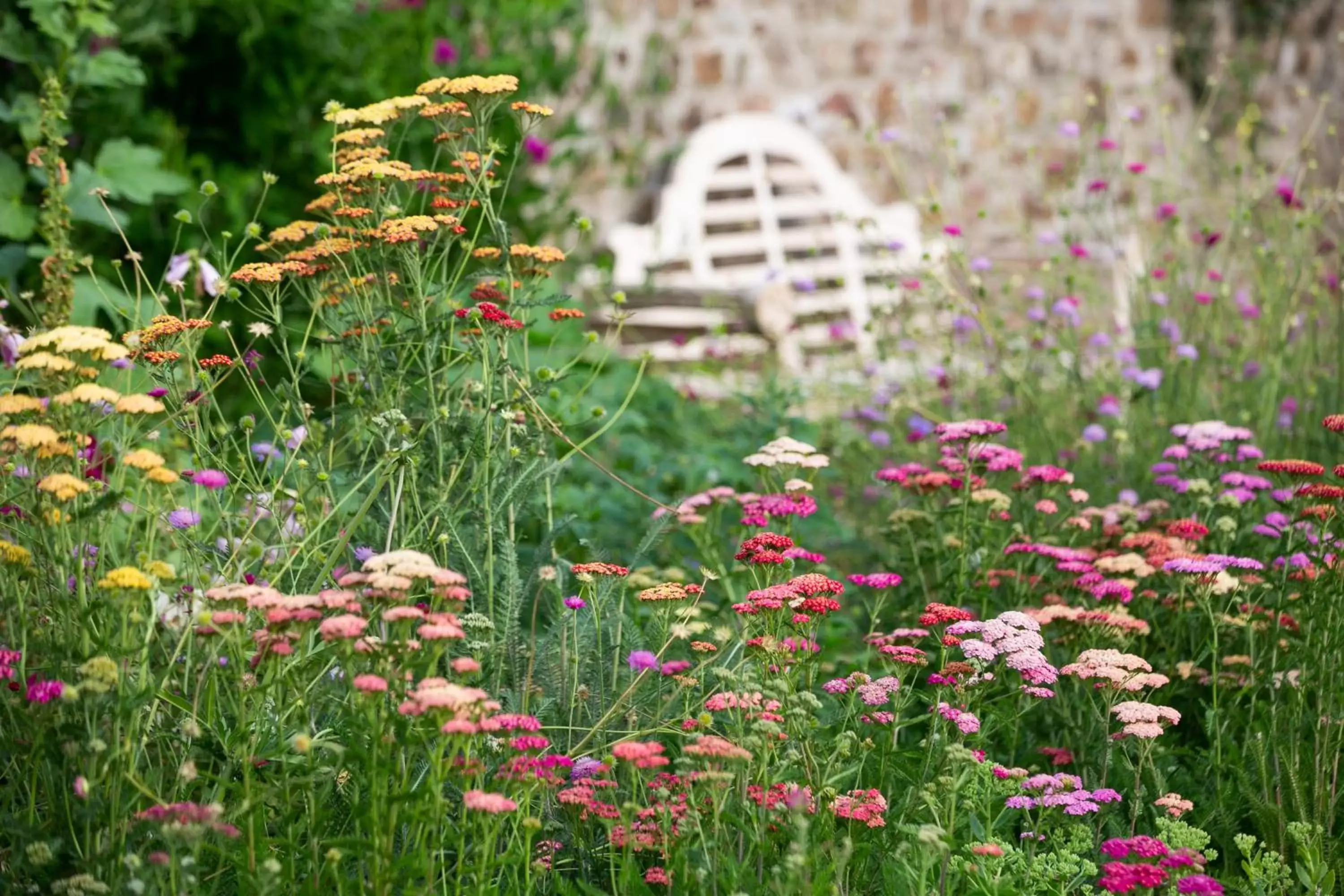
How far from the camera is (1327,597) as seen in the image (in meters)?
2.25

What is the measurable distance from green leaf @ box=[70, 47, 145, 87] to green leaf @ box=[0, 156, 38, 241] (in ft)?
0.97

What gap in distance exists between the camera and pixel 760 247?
7.45 metres

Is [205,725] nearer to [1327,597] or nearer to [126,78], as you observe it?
[1327,597]

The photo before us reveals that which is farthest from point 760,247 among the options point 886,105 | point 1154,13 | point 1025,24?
point 1154,13

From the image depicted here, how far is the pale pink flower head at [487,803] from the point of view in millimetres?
1595

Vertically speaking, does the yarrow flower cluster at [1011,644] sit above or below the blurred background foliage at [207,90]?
below

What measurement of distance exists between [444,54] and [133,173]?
201 centimetres

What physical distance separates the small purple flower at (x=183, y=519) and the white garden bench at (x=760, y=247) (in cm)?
398

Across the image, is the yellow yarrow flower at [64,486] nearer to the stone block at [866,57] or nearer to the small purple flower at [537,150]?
the small purple flower at [537,150]

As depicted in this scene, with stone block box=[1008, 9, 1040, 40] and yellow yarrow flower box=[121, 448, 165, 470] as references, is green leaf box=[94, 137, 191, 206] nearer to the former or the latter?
yellow yarrow flower box=[121, 448, 165, 470]

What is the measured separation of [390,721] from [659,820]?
0.47 meters

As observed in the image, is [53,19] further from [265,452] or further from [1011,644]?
[1011,644]

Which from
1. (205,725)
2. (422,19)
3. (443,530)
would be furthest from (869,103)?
(205,725)

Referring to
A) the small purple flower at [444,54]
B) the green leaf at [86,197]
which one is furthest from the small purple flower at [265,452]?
the small purple flower at [444,54]
